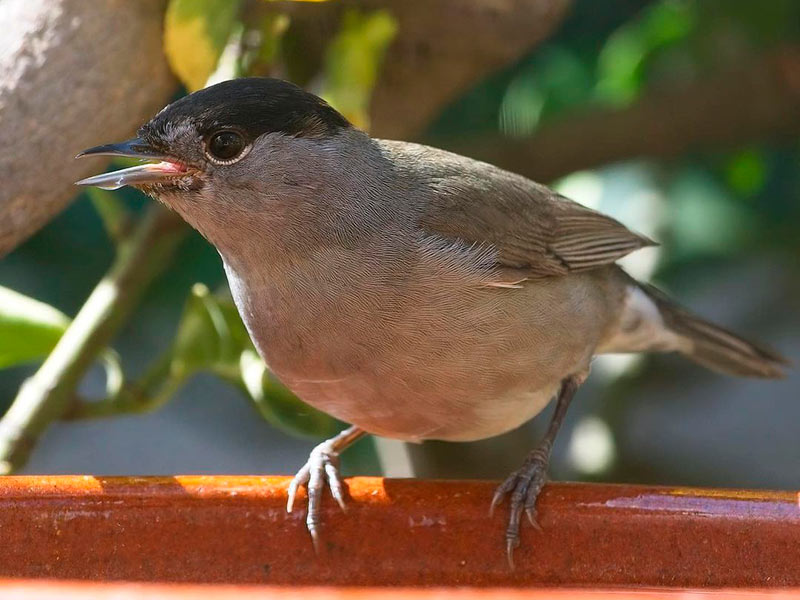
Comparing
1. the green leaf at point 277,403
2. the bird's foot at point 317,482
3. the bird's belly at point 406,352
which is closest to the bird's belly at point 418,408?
the bird's belly at point 406,352

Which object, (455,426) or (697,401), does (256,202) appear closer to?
(455,426)

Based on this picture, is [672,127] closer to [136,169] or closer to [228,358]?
[228,358]

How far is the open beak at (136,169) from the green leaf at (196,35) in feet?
1.95

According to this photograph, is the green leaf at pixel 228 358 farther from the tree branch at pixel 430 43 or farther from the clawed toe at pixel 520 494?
the tree branch at pixel 430 43

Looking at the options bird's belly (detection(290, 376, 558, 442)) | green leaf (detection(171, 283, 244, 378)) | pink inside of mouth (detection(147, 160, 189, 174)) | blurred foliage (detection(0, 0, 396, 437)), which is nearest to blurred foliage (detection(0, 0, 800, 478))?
blurred foliage (detection(0, 0, 396, 437))

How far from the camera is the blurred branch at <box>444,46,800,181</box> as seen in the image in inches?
189

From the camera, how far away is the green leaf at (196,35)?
3320mm

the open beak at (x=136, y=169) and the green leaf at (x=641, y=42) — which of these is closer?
the open beak at (x=136, y=169)

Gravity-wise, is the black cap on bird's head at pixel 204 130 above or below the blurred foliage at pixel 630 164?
above

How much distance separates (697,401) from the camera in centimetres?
539

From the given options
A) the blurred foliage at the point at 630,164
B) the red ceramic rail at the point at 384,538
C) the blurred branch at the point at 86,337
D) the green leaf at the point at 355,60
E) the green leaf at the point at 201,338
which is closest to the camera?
the red ceramic rail at the point at 384,538

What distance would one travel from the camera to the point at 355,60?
372 cm

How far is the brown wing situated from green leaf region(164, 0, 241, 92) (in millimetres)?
687

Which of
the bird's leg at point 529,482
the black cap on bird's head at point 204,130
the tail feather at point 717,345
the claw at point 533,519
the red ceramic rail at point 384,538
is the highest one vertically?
the black cap on bird's head at point 204,130
